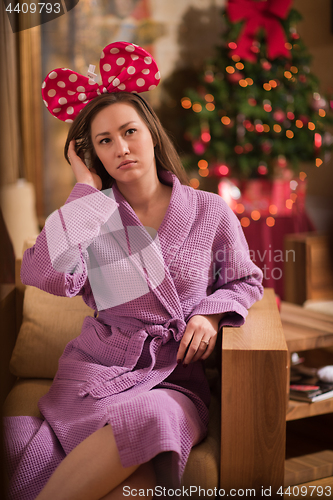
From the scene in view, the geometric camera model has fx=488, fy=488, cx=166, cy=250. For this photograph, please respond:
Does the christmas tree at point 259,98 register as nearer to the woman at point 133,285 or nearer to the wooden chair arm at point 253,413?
the woman at point 133,285

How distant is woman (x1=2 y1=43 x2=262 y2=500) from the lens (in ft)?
2.87

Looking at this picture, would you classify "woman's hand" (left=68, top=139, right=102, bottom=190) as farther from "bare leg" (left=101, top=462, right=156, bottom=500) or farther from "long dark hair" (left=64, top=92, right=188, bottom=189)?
"bare leg" (left=101, top=462, right=156, bottom=500)

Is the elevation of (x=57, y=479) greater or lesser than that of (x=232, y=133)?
lesser

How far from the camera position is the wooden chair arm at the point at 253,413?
879 millimetres

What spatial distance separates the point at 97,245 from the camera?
101 cm

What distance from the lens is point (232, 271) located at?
1067mm

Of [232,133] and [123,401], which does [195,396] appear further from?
[232,133]

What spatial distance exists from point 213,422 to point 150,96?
233 centimetres

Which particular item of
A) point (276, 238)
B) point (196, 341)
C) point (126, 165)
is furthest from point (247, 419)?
point (276, 238)

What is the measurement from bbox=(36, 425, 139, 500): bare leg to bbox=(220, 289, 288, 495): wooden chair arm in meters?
0.19

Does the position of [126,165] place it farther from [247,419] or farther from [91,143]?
[247,419]

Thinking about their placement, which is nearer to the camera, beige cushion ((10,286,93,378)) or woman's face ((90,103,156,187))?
woman's face ((90,103,156,187))

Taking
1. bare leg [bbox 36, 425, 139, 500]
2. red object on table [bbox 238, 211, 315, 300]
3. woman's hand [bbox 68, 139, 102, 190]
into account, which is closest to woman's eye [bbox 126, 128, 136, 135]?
woman's hand [bbox 68, 139, 102, 190]

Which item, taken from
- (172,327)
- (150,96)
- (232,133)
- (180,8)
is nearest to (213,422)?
(172,327)
